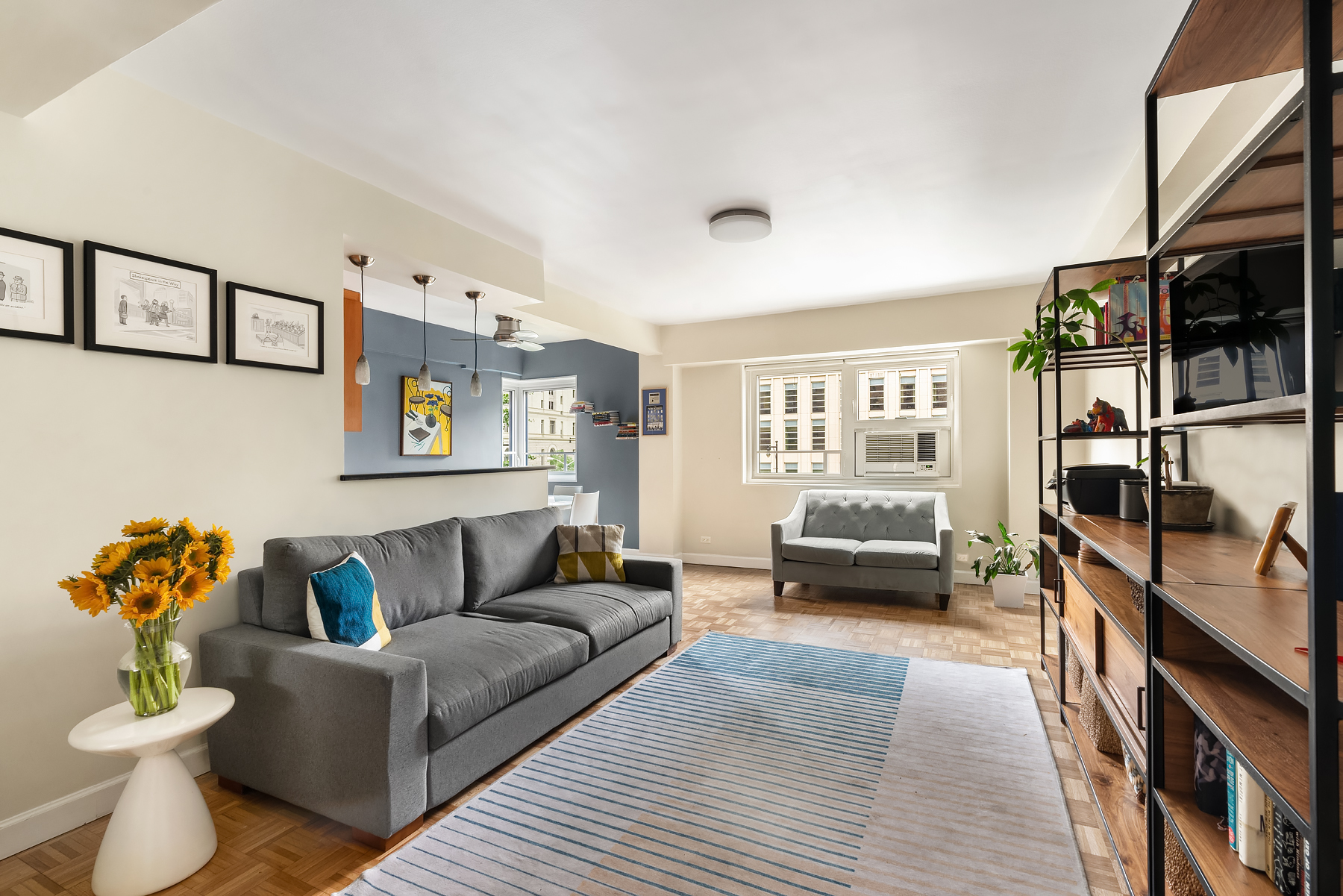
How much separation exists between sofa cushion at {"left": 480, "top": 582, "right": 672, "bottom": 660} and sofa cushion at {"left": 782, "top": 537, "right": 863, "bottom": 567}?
1826mm

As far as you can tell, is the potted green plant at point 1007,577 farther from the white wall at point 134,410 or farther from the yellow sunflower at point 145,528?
the yellow sunflower at point 145,528

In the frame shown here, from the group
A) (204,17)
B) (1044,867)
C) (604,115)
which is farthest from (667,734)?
(204,17)

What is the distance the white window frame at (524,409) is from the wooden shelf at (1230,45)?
6650 mm

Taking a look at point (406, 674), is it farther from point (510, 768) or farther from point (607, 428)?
point (607, 428)

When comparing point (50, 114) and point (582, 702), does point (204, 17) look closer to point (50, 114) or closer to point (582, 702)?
point (50, 114)

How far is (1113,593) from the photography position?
213 cm

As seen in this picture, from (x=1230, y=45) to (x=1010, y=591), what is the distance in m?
4.26

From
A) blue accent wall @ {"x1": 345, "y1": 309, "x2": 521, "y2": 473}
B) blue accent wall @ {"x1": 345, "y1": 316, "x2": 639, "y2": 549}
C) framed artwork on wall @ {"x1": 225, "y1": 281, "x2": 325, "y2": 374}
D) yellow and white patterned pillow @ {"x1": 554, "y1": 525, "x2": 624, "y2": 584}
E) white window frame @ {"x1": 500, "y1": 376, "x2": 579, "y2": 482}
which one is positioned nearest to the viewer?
framed artwork on wall @ {"x1": 225, "y1": 281, "x2": 325, "y2": 374}

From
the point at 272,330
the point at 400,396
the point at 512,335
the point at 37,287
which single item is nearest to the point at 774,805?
the point at 272,330

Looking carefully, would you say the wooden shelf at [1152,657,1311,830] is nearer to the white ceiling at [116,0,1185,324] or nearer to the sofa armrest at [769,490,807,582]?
the white ceiling at [116,0,1185,324]

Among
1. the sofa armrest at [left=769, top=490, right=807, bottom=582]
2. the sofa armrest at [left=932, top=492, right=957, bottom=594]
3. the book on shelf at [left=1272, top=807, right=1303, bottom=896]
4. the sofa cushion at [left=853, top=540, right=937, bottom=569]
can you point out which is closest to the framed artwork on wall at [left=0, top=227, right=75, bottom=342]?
the book on shelf at [left=1272, top=807, right=1303, bottom=896]

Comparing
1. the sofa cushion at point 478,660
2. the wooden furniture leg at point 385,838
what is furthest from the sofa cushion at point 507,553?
the wooden furniture leg at point 385,838

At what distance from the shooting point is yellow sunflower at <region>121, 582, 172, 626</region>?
173 centimetres

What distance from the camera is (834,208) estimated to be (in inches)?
134
